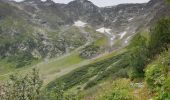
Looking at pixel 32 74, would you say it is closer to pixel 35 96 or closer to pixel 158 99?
pixel 35 96

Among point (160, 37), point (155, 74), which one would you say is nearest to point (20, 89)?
point (155, 74)

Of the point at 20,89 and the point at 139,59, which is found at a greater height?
the point at 139,59

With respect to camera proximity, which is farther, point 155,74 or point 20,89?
point 20,89

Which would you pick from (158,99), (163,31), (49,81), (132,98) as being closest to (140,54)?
(163,31)

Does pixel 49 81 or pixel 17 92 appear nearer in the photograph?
pixel 17 92

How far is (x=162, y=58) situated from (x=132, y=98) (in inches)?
195

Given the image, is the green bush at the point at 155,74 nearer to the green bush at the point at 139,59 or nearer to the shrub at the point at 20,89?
the shrub at the point at 20,89

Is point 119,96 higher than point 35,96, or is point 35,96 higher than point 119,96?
point 119,96

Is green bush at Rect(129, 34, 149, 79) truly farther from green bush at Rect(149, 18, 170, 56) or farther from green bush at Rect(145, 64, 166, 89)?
green bush at Rect(145, 64, 166, 89)

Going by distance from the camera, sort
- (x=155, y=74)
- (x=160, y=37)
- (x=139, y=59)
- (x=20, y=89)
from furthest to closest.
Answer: (x=160, y=37), (x=139, y=59), (x=20, y=89), (x=155, y=74)

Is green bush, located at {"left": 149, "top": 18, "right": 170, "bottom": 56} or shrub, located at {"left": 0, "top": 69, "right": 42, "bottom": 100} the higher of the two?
green bush, located at {"left": 149, "top": 18, "right": 170, "bottom": 56}

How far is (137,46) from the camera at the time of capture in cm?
5831

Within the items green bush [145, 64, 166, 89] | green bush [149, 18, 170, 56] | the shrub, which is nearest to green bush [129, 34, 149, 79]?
green bush [149, 18, 170, 56]

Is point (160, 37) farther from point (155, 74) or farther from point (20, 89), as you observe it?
point (155, 74)
